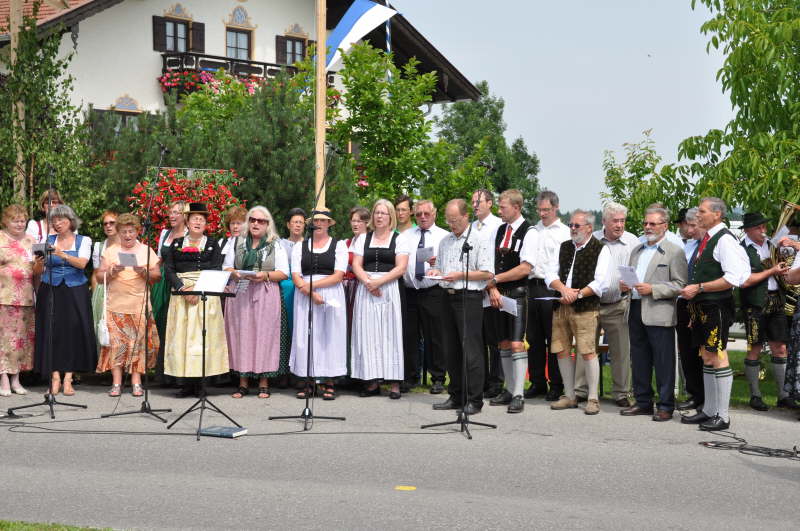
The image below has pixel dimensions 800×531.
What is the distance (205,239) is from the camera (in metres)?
11.3

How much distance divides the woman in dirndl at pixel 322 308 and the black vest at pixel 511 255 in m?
1.77

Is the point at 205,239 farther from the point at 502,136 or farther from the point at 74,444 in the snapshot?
the point at 502,136

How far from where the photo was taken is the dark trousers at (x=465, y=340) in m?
9.98

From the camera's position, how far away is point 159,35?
2819cm

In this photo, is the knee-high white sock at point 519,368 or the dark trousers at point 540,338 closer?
the knee-high white sock at point 519,368

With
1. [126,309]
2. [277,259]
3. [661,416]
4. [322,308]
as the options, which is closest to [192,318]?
[126,309]

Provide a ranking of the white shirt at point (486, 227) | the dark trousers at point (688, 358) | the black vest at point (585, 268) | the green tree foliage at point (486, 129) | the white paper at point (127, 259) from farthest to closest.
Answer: the green tree foliage at point (486, 129)
the white paper at point (127, 259)
the white shirt at point (486, 227)
the dark trousers at point (688, 358)
the black vest at point (585, 268)

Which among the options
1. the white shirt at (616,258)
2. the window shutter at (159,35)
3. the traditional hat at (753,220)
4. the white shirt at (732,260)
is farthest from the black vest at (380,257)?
the window shutter at (159,35)

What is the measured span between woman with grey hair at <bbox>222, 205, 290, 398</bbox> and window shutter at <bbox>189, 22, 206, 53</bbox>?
18725mm

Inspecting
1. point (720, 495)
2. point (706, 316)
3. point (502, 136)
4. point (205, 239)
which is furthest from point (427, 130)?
point (502, 136)

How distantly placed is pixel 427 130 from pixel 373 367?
7555mm

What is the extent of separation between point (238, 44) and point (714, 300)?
22.9 m

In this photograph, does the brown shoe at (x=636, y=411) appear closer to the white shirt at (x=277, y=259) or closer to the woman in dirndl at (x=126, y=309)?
the white shirt at (x=277, y=259)

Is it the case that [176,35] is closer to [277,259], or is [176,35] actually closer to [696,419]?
[277,259]
